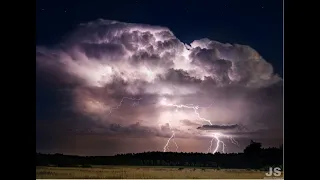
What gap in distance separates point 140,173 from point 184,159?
0.48m

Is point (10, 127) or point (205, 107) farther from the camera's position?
point (205, 107)

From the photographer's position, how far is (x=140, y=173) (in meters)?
4.75

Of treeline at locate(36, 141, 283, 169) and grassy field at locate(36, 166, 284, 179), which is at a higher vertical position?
treeline at locate(36, 141, 283, 169)

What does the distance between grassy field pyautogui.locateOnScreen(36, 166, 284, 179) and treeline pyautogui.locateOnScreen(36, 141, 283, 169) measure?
0.06 metres

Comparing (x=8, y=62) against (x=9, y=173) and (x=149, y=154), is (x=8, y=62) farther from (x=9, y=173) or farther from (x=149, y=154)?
(x=149, y=154)

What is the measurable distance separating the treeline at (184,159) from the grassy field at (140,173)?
0.06 m

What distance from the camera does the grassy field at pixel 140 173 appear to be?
4.65m

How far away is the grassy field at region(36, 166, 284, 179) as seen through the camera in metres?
4.65
